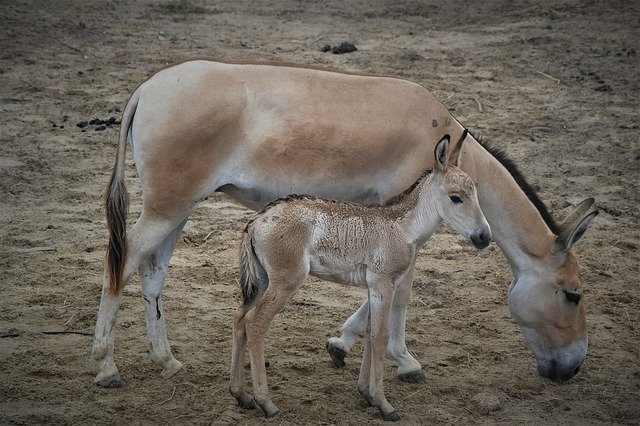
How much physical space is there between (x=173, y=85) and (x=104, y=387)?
196cm

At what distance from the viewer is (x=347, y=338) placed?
22.0 ft

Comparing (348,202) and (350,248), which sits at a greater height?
(348,202)

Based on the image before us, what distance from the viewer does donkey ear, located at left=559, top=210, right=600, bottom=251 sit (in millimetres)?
6382

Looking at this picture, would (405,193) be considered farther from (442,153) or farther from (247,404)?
(247,404)

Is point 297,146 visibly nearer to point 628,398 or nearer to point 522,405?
point 522,405

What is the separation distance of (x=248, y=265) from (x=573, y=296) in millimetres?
2208

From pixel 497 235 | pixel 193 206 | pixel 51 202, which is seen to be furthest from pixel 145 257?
pixel 51 202

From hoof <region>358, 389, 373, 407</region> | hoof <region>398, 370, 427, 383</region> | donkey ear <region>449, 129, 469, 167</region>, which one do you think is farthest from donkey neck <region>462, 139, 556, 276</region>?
hoof <region>358, 389, 373, 407</region>

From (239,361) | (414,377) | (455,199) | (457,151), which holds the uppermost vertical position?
(457,151)

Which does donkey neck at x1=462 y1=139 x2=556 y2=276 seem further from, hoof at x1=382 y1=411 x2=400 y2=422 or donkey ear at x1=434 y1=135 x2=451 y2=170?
hoof at x1=382 y1=411 x2=400 y2=422

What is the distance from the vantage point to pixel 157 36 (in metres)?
13.4

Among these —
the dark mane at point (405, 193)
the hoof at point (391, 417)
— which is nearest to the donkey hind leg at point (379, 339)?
the hoof at point (391, 417)

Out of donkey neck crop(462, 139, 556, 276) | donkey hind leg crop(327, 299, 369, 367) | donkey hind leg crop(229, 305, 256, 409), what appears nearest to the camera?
donkey hind leg crop(229, 305, 256, 409)

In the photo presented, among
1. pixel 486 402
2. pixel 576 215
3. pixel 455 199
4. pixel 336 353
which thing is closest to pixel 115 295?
pixel 336 353
